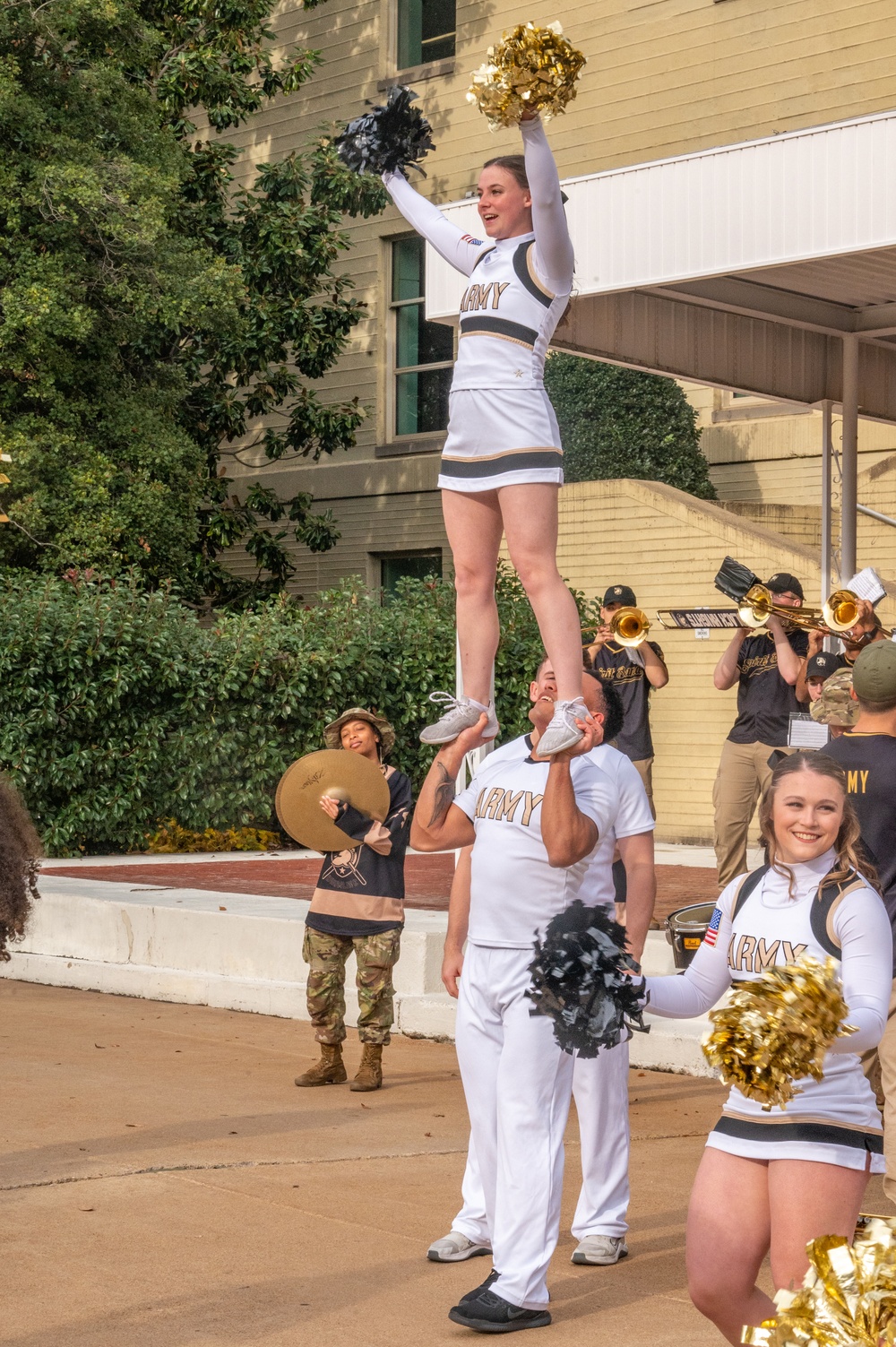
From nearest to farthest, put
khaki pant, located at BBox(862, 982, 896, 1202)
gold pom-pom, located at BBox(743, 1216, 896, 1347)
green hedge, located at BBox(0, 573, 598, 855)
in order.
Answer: gold pom-pom, located at BBox(743, 1216, 896, 1347) → khaki pant, located at BBox(862, 982, 896, 1202) → green hedge, located at BBox(0, 573, 598, 855)

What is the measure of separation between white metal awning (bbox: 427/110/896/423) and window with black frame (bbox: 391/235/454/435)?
30.9 ft

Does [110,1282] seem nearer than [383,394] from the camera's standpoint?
Yes

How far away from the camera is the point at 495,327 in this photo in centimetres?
534

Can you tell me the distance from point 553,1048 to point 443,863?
9.81 meters

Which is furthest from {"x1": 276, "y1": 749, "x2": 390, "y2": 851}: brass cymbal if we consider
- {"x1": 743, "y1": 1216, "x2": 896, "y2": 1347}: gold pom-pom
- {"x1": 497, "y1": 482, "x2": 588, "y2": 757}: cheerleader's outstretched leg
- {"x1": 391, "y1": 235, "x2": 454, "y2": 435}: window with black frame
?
{"x1": 391, "y1": 235, "x2": 454, "y2": 435}: window with black frame

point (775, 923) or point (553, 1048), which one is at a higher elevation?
point (775, 923)

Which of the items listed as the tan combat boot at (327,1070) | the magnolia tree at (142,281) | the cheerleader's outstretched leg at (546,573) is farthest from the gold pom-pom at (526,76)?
the magnolia tree at (142,281)

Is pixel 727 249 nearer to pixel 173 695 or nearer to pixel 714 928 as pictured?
pixel 714 928

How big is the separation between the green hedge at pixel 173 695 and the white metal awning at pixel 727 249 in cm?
457

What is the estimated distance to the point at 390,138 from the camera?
571 cm

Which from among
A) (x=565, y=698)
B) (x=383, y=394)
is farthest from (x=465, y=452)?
(x=383, y=394)

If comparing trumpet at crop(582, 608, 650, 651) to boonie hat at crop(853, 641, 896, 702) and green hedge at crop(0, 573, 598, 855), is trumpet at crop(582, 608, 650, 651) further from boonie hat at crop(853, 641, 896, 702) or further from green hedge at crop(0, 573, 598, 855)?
green hedge at crop(0, 573, 598, 855)

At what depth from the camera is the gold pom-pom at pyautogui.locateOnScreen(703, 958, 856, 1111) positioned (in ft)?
9.66

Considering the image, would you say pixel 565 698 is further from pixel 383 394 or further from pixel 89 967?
pixel 383 394
